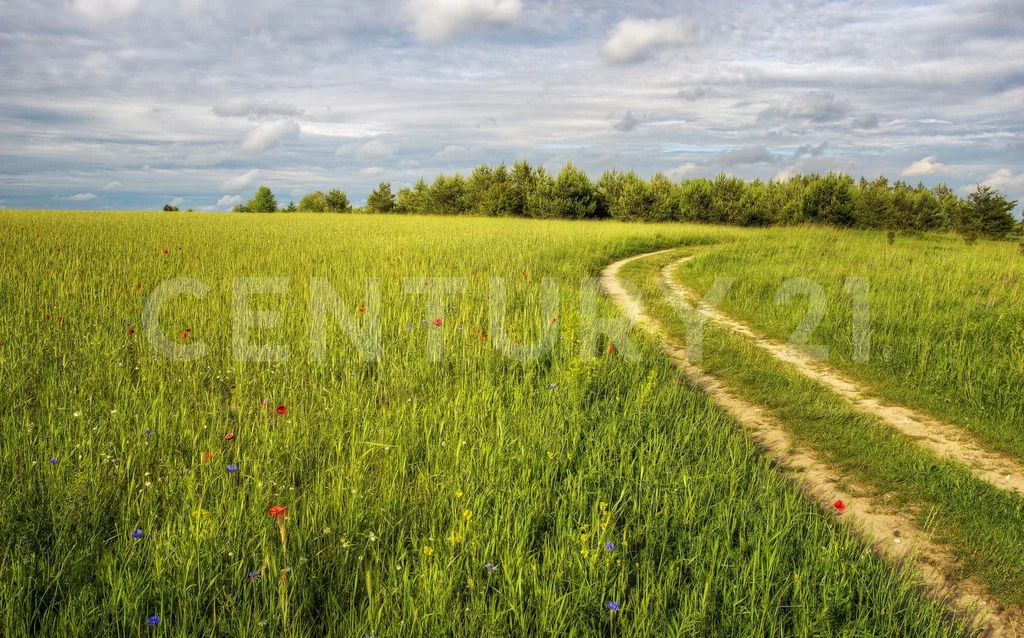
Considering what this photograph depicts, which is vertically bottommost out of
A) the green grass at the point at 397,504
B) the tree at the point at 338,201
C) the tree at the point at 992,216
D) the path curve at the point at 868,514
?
the path curve at the point at 868,514

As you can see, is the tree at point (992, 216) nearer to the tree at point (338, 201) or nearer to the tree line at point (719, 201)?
the tree line at point (719, 201)

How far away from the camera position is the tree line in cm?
3284

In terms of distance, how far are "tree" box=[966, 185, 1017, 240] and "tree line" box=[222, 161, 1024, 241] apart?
0.13 feet

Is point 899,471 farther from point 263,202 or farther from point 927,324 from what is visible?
point 263,202

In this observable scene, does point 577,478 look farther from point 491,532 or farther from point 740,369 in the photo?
point 740,369

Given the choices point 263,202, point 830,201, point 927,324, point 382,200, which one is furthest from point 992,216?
point 263,202

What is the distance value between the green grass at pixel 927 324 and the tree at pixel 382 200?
5644 centimetres

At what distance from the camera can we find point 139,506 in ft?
9.81

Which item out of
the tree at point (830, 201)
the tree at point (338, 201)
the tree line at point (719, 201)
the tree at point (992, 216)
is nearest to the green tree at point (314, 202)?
the tree at point (338, 201)

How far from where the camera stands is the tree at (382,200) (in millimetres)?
66125

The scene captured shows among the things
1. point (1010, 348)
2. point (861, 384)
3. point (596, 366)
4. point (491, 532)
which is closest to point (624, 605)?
point (491, 532)

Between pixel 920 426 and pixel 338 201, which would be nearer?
pixel 920 426

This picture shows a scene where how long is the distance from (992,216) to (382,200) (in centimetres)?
5464

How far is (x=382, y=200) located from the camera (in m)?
66.1
